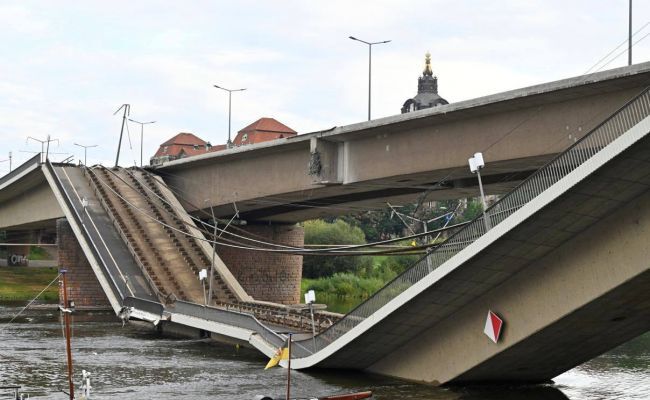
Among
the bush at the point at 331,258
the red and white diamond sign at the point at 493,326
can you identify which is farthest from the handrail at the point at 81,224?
the bush at the point at 331,258

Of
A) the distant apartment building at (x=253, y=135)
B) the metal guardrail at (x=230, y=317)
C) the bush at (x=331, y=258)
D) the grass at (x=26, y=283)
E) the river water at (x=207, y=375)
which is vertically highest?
the distant apartment building at (x=253, y=135)

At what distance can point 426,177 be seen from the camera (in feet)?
130

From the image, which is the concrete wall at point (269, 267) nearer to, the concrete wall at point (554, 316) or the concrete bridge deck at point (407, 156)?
the concrete bridge deck at point (407, 156)

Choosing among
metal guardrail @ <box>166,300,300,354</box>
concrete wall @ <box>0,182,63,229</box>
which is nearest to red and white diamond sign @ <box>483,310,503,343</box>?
metal guardrail @ <box>166,300,300,354</box>

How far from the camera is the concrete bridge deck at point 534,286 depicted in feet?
78.6

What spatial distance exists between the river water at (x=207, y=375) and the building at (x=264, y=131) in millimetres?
95182

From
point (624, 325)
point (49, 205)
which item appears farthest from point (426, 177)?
point (49, 205)

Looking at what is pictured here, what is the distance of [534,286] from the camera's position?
1077 inches

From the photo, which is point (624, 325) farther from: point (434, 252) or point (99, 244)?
point (99, 244)

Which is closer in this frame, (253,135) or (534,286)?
(534,286)

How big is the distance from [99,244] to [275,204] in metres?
9.40

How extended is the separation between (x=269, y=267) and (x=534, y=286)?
4044 centimetres

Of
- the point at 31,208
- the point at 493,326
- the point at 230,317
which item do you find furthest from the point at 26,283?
the point at 493,326

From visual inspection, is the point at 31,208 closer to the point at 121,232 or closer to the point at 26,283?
the point at 26,283
